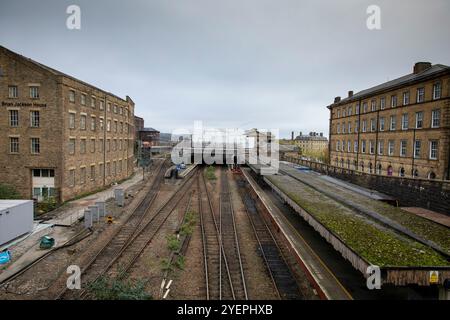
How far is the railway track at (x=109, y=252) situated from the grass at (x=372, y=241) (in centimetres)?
1034

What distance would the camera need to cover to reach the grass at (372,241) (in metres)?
8.69

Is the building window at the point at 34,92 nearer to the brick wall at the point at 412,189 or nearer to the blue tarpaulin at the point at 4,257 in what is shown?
the blue tarpaulin at the point at 4,257

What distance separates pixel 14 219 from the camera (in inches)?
594

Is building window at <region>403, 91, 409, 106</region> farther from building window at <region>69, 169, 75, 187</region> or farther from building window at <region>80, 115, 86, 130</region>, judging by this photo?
building window at <region>69, 169, 75, 187</region>

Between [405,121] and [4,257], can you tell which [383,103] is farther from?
[4,257]

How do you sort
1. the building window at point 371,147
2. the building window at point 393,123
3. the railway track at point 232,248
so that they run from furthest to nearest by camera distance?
the building window at point 371,147 < the building window at point 393,123 < the railway track at point 232,248

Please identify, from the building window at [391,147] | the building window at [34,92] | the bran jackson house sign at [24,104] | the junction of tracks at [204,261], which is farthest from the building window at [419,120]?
the building window at [34,92]
